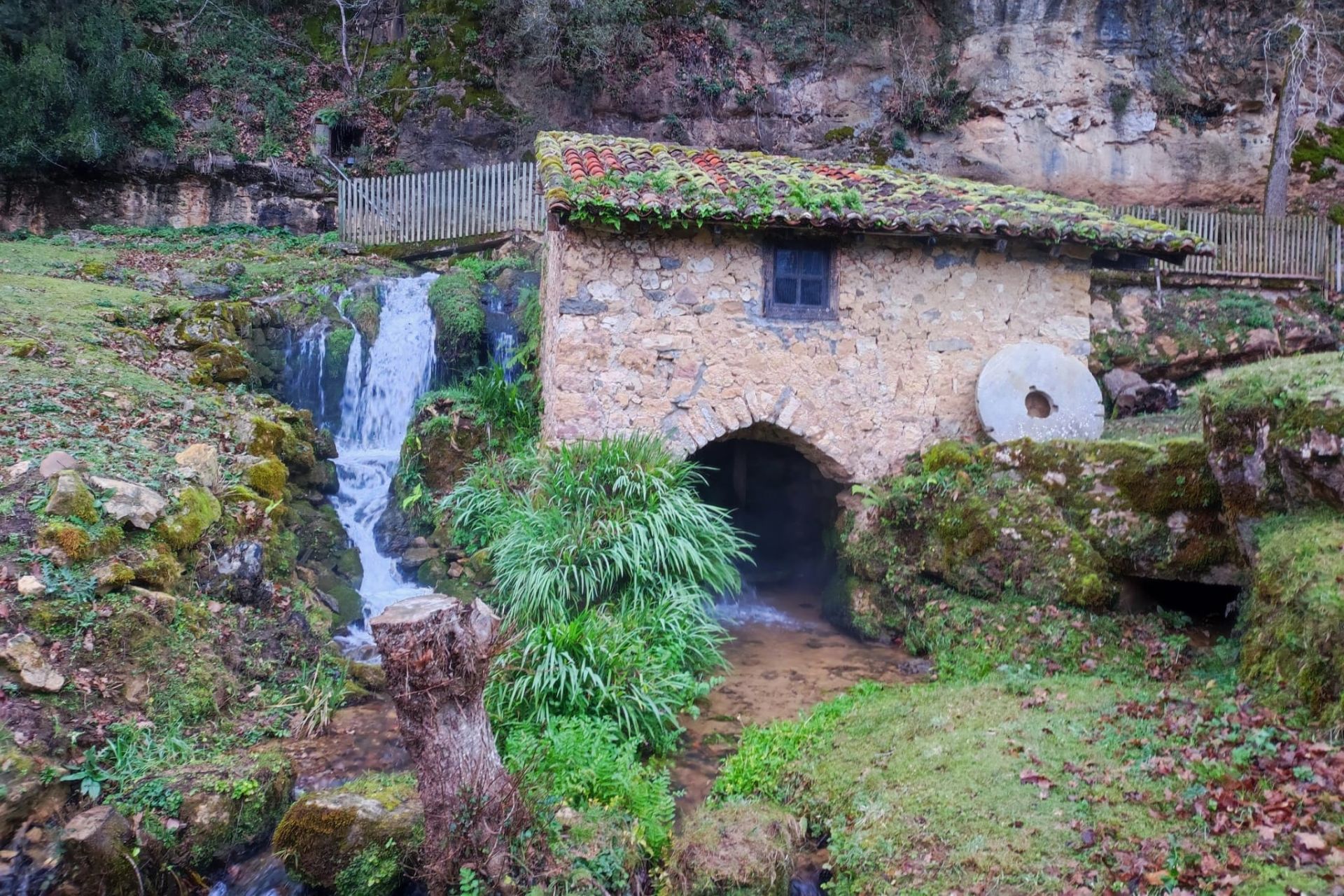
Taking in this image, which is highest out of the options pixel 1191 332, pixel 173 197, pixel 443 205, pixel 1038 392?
pixel 173 197

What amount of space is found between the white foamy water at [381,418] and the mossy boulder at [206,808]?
312cm

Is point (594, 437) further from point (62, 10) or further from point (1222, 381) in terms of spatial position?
point (62, 10)

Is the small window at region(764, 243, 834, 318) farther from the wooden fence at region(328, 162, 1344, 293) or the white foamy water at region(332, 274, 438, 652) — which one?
the wooden fence at region(328, 162, 1344, 293)

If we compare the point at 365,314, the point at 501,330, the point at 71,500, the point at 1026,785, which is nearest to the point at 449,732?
the point at 1026,785

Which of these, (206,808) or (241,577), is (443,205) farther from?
(206,808)

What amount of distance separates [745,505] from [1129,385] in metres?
5.38

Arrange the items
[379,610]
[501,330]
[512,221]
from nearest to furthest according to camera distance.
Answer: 1. [379,610]
2. [501,330]
3. [512,221]

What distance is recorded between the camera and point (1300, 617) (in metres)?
4.83

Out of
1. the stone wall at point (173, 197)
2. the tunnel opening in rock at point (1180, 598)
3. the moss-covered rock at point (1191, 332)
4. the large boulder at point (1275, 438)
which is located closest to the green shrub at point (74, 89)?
the stone wall at point (173, 197)

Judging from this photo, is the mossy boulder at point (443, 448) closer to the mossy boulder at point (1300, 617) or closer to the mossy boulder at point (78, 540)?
the mossy boulder at point (78, 540)

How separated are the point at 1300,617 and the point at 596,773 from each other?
423cm

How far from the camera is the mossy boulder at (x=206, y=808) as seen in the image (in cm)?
490

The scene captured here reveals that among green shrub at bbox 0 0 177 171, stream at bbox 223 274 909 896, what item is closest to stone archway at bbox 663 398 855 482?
stream at bbox 223 274 909 896

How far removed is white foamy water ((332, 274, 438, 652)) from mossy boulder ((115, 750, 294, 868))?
312 cm
